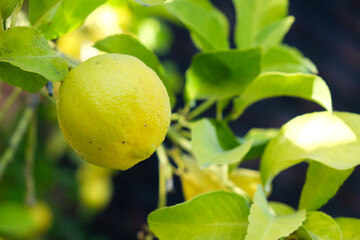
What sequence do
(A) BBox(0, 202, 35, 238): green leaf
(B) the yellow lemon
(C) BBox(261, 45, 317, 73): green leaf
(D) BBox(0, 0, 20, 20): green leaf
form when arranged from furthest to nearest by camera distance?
(B) the yellow lemon → (A) BBox(0, 202, 35, 238): green leaf → (C) BBox(261, 45, 317, 73): green leaf → (D) BBox(0, 0, 20, 20): green leaf

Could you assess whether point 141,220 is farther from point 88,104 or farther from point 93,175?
point 88,104

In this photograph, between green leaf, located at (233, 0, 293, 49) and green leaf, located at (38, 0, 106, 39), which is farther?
green leaf, located at (233, 0, 293, 49)

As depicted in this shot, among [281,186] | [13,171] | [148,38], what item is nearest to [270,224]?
[148,38]

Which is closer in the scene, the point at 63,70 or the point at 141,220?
the point at 63,70

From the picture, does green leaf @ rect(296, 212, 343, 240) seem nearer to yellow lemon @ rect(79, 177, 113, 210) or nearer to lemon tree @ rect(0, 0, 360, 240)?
lemon tree @ rect(0, 0, 360, 240)

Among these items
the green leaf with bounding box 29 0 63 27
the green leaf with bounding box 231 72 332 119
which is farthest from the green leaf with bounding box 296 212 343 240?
the green leaf with bounding box 29 0 63 27

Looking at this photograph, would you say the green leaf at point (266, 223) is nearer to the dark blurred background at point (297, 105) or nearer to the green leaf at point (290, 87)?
the green leaf at point (290, 87)

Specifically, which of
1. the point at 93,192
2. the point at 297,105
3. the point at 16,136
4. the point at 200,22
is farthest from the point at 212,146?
the point at 297,105
